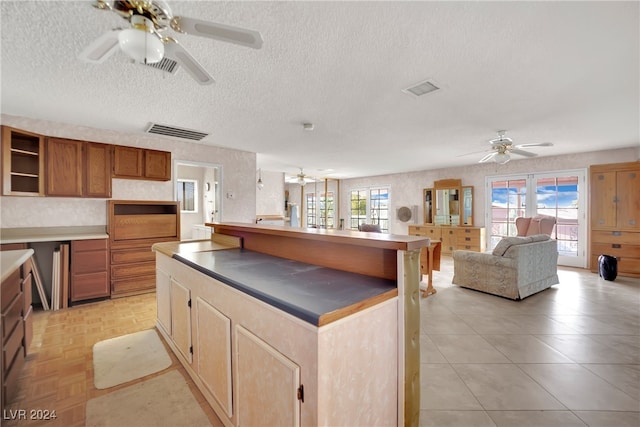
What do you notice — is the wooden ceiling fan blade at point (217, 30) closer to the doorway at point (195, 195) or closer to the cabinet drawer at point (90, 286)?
the cabinet drawer at point (90, 286)

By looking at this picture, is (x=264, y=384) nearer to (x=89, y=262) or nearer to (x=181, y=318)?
(x=181, y=318)

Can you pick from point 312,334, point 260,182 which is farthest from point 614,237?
point 260,182

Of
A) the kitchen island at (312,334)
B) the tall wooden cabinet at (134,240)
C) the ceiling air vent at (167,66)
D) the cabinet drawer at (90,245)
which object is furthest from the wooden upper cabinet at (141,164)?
the kitchen island at (312,334)

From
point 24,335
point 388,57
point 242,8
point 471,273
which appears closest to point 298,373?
point 242,8

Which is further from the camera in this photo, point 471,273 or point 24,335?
point 471,273

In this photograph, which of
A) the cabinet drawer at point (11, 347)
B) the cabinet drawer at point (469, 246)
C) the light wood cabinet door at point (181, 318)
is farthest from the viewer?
the cabinet drawer at point (469, 246)

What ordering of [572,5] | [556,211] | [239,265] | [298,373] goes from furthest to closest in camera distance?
[556,211]
[239,265]
[572,5]
[298,373]

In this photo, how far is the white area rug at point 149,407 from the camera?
5.14 feet

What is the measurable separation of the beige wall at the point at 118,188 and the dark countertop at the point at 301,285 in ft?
9.81

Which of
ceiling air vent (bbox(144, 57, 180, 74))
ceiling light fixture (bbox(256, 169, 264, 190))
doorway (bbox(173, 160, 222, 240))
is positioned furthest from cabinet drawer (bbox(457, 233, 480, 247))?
ceiling air vent (bbox(144, 57, 180, 74))

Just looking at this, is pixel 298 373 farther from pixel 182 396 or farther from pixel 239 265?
pixel 182 396

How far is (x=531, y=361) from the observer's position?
2135 mm

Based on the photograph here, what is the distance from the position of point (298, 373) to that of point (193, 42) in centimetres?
216

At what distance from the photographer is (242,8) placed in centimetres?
155
